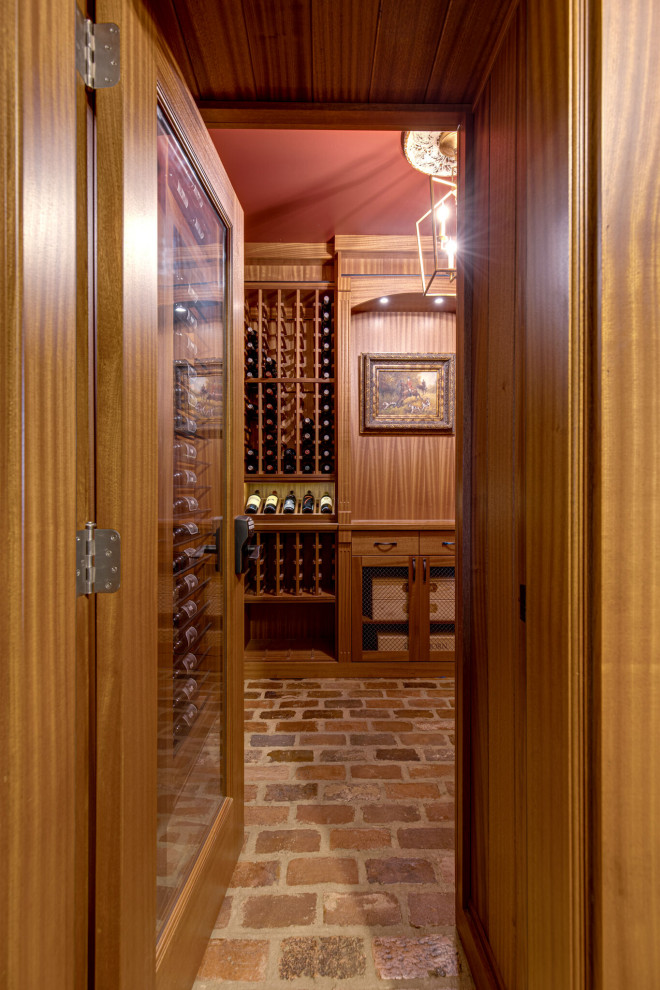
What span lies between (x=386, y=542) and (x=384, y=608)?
1.46ft

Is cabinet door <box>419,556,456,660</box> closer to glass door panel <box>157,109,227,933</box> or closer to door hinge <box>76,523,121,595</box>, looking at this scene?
glass door panel <box>157,109,227,933</box>

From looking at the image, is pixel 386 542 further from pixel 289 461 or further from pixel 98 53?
pixel 98 53

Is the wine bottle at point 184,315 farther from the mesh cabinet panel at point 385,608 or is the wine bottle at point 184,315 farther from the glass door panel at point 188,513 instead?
the mesh cabinet panel at point 385,608

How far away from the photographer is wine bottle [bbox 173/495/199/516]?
4.04 ft

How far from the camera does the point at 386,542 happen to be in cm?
343

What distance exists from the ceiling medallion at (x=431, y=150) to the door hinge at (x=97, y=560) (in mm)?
2204

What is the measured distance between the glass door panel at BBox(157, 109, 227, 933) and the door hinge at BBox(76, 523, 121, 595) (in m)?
0.23

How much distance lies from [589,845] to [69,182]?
1.23m

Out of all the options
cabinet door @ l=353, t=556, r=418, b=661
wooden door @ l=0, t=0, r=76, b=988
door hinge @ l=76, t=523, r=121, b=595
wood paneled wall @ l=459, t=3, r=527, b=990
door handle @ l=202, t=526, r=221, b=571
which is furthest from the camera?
cabinet door @ l=353, t=556, r=418, b=661

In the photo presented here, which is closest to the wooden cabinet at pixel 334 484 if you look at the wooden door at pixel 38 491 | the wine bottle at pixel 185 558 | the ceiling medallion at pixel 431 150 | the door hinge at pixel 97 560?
the ceiling medallion at pixel 431 150

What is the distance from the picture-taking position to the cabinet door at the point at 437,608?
3.42 metres

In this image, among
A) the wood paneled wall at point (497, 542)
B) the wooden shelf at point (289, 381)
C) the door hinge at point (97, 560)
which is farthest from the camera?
A: the wooden shelf at point (289, 381)

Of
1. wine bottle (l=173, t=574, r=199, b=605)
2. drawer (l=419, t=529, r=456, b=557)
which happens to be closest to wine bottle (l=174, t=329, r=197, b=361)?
wine bottle (l=173, t=574, r=199, b=605)

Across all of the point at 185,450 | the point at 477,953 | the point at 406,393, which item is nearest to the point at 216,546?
the point at 185,450
